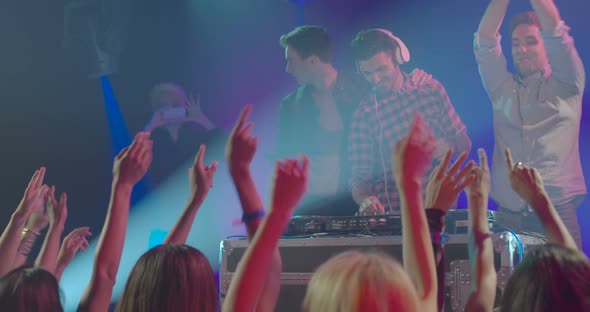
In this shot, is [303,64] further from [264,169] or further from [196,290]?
[196,290]

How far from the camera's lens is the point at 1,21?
4973 mm

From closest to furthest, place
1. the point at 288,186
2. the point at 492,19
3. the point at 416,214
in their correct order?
the point at 288,186, the point at 416,214, the point at 492,19

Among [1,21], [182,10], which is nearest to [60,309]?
[182,10]

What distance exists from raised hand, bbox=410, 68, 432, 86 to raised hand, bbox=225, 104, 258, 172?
2.21 meters

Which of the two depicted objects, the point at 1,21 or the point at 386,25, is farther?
the point at 1,21

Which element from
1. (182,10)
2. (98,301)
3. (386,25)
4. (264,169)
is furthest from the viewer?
(182,10)

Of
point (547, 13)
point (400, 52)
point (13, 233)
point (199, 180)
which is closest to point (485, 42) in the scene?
point (547, 13)

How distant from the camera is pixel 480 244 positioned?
1.83 m

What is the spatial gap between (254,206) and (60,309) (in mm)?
634

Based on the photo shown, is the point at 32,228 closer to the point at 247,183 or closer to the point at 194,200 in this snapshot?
the point at 194,200

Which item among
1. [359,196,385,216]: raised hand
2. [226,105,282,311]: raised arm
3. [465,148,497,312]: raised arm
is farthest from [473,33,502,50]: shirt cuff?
[226,105,282,311]: raised arm

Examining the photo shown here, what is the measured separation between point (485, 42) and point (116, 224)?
7.40 ft

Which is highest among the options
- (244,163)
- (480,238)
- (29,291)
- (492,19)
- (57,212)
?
(492,19)

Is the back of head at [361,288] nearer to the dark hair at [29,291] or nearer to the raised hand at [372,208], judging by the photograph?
the dark hair at [29,291]
